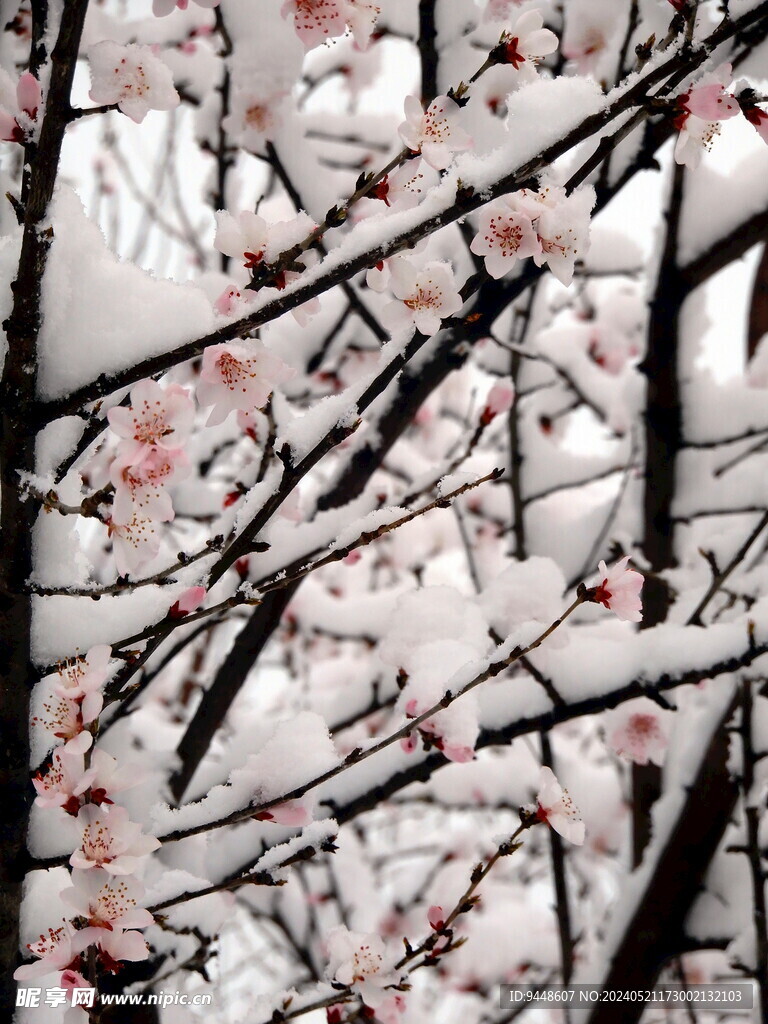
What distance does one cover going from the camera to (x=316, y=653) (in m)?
5.86

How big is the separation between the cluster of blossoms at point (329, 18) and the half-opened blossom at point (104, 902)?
1.27 metres

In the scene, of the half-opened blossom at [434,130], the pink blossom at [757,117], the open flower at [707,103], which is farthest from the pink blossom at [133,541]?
Result: the pink blossom at [757,117]

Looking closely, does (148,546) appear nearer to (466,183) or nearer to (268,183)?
(466,183)

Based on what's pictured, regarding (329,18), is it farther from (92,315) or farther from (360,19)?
(92,315)

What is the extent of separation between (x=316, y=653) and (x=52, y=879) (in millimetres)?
4428

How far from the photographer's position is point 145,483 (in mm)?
987

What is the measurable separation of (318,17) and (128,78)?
34cm

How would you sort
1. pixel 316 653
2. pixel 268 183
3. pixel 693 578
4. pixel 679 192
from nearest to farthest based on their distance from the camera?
pixel 679 192 → pixel 693 578 → pixel 268 183 → pixel 316 653

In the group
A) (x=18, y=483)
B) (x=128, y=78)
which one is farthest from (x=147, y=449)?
(x=128, y=78)

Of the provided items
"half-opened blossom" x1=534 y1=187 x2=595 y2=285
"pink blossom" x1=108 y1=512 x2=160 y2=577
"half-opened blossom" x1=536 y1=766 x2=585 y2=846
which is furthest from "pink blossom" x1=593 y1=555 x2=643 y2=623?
"pink blossom" x1=108 y1=512 x2=160 y2=577

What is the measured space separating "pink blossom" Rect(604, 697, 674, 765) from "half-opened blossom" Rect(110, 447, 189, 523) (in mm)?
1553

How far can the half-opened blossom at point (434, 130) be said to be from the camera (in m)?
1.05

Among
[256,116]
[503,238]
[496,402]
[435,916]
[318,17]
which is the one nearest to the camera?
[503,238]

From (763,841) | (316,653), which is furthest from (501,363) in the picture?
(316,653)
